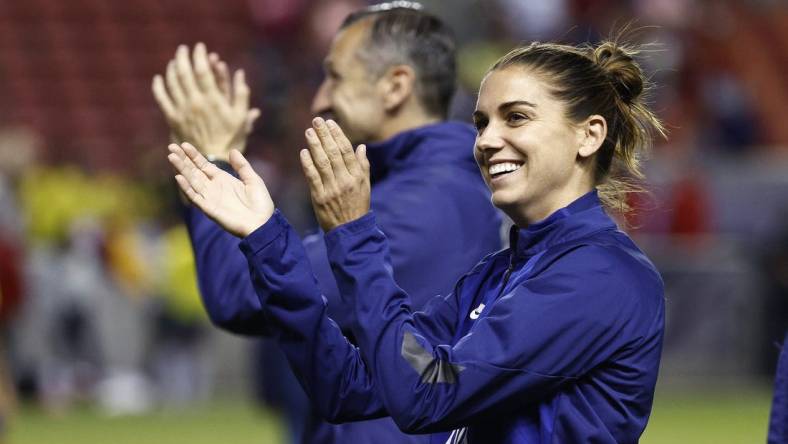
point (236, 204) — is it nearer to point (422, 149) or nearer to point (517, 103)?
point (517, 103)

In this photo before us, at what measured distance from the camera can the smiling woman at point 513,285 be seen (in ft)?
9.09

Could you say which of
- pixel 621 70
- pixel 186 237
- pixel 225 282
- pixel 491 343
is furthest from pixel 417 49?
pixel 186 237

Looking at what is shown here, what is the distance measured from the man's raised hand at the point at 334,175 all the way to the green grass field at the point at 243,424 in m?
6.23

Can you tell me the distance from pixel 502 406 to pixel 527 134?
0.54 meters

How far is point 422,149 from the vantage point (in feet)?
13.1

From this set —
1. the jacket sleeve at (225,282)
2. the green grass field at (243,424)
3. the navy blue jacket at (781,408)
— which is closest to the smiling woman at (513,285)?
the navy blue jacket at (781,408)

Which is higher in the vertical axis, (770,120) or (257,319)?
(257,319)

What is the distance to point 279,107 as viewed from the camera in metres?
10.7

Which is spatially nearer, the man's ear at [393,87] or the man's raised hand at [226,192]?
the man's raised hand at [226,192]

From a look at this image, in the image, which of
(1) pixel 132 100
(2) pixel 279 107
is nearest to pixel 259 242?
(2) pixel 279 107

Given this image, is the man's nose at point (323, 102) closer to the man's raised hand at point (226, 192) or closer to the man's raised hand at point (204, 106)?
the man's raised hand at point (204, 106)

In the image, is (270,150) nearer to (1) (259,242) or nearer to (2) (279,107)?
(2) (279,107)

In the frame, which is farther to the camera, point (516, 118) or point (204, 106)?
point (204, 106)

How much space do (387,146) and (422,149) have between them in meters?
0.10
